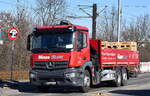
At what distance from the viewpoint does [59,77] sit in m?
17.1

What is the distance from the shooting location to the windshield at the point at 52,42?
17.2 metres

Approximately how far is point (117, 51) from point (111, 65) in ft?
3.70

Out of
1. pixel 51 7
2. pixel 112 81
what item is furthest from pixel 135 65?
pixel 51 7

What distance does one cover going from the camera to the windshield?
56.4 feet

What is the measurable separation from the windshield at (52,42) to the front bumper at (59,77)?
40.2 inches

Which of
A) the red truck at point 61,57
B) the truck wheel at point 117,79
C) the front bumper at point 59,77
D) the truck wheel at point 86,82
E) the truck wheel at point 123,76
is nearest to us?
the front bumper at point 59,77

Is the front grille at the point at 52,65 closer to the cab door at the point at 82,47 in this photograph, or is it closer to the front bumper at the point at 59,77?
the front bumper at the point at 59,77

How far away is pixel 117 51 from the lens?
71.6ft

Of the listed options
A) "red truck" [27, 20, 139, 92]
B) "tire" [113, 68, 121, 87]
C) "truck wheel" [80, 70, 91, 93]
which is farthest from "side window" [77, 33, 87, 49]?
"tire" [113, 68, 121, 87]

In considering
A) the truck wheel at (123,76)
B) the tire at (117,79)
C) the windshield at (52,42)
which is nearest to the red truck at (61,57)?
the windshield at (52,42)

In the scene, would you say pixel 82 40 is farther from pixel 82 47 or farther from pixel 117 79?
pixel 117 79

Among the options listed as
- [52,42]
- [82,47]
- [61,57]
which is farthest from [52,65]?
[82,47]

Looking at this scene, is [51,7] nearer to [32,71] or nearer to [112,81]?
[112,81]

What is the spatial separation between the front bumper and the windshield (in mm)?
1021
